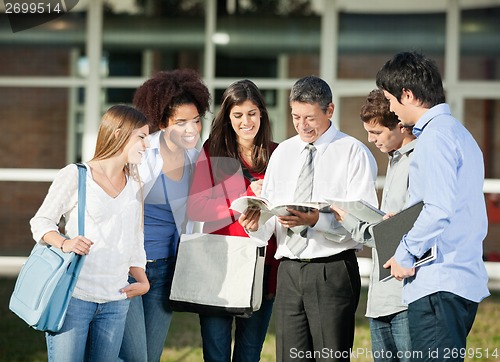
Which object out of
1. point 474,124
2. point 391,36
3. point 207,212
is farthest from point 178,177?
point 474,124

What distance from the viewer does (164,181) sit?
4.10m

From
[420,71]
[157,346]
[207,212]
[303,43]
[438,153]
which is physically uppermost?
[303,43]

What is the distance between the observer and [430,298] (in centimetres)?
315

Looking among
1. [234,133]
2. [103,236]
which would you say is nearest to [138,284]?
[103,236]

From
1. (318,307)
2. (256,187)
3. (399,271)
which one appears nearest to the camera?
(399,271)

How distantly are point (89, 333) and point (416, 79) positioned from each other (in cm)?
174

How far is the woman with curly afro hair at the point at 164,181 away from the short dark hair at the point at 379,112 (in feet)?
2.82

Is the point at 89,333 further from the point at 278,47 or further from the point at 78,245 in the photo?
the point at 278,47

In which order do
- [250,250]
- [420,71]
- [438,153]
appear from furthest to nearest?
[250,250]
[420,71]
[438,153]

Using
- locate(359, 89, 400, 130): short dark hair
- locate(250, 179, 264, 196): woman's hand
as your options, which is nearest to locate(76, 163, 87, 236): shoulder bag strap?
locate(250, 179, 264, 196): woman's hand

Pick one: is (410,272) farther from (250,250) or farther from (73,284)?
(73,284)

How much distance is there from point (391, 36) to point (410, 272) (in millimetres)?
7597

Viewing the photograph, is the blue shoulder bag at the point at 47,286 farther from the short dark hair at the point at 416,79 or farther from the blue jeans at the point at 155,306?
the short dark hair at the point at 416,79

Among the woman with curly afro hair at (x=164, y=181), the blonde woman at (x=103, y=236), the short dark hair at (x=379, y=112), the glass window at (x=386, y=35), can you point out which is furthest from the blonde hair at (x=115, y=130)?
the glass window at (x=386, y=35)
